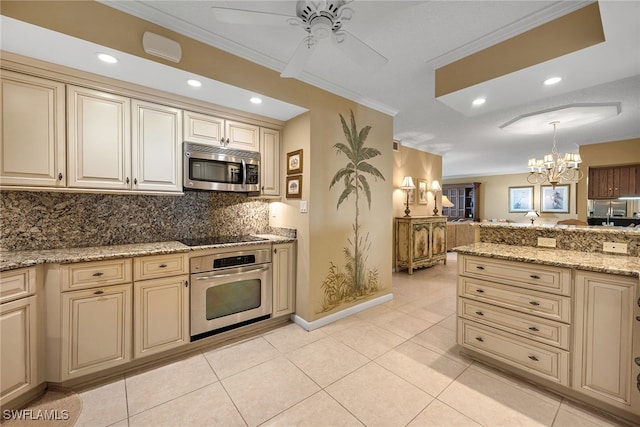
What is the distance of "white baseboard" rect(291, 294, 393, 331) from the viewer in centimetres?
273

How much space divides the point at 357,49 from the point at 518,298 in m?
2.09

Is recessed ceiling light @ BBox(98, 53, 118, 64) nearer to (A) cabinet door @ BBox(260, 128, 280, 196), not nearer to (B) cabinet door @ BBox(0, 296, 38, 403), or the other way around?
(A) cabinet door @ BBox(260, 128, 280, 196)

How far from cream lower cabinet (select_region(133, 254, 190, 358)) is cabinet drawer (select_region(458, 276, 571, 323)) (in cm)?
239

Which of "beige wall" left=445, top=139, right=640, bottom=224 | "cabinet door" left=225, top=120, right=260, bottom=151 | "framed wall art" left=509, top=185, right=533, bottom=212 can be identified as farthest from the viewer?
"framed wall art" left=509, top=185, right=533, bottom=212

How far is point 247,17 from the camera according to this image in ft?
4.49

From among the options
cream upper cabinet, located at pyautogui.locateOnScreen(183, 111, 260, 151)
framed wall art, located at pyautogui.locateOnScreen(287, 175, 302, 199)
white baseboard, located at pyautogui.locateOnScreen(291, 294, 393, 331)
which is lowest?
white baseboard, located at pyautogui.locateOnScreen(291, 294, 393, 331)

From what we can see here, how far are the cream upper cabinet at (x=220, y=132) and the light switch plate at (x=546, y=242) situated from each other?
2.83 metres

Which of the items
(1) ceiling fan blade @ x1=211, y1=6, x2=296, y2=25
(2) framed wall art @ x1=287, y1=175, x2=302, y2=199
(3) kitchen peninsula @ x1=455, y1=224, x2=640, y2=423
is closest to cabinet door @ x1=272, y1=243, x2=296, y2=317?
(2) framed wall art @ x1=287, y1=175, x2=302, y2=199

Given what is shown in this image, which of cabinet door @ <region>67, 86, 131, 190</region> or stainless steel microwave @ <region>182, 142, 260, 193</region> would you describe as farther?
stainless steel microwave @ <region>182, 142, 260, 193</region>

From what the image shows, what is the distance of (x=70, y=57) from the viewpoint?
5.75 feet

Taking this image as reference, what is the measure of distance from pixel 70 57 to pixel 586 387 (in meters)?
4.03

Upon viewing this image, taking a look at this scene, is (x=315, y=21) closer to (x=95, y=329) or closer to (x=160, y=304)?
(x=160, y=304)

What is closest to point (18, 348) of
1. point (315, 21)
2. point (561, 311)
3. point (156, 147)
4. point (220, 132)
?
point (156, 147)

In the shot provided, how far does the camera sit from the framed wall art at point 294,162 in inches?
109
